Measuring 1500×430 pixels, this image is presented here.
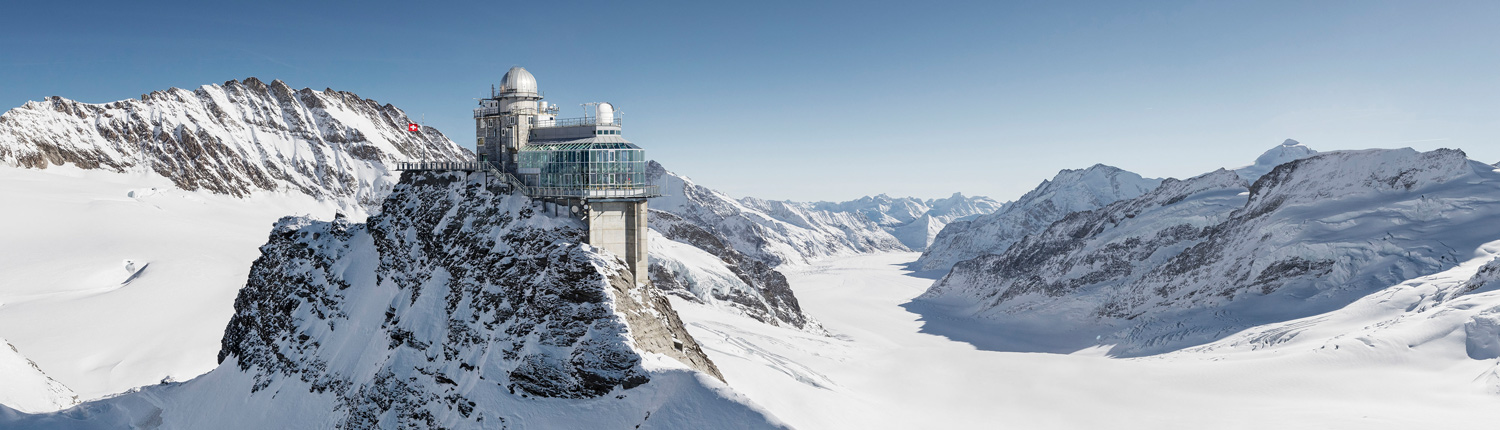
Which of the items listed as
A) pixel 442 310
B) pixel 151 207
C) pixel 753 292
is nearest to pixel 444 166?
pixel 442 310

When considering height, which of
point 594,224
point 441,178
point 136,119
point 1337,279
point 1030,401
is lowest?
point 1030,401

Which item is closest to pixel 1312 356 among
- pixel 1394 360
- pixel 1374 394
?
pixel 1394 360

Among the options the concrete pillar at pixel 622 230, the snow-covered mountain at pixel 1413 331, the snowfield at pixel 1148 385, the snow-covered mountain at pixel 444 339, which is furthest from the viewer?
the snow-covered mountain at pixel 1413 331

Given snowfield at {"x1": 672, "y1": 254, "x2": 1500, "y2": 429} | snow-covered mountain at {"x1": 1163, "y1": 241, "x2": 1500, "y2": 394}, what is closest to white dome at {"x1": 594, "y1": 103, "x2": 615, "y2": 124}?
snowfield at {"x1": 672, "y1": 254, "x2": 1500, "y2": 429}

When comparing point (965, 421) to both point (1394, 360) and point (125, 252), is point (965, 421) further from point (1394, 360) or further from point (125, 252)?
point (125, 252)

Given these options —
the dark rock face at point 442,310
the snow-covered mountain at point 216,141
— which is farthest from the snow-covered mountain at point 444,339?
the snow-covered mountain at point 216,141

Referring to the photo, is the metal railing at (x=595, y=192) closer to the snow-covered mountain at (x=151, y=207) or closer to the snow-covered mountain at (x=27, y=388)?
the snow-covered mountain at (x=151, y=207)
